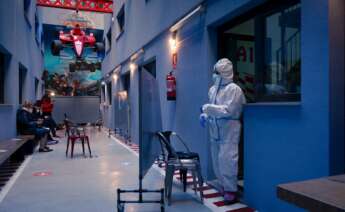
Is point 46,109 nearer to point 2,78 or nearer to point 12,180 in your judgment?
point 2,78

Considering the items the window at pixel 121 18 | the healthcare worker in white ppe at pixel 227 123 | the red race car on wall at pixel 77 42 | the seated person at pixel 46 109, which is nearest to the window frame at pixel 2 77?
the seated person at pixel 46 109

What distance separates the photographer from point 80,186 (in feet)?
14.0

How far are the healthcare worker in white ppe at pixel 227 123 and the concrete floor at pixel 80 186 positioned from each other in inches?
16.8

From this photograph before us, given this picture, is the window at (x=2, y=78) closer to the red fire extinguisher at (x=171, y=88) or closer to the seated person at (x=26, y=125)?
the seated person at (x=26, y=125)

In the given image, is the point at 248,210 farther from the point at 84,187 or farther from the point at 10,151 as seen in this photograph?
the point at 10,151

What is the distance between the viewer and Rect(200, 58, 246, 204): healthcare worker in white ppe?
3295mm

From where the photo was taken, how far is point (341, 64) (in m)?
2.30

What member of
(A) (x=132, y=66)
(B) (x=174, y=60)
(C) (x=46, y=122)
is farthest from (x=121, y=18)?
(B) (x=174, y=60)

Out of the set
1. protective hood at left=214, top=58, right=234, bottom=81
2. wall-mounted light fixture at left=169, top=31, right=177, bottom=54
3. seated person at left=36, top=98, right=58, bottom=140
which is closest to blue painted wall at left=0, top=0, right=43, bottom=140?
seated person at left=36, top=98, right=58, bottom=140

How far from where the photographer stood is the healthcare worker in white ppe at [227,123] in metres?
3.29

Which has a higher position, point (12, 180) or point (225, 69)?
point (225, 69)

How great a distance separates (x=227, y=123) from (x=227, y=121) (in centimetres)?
2

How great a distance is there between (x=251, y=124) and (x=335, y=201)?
2.23 meters

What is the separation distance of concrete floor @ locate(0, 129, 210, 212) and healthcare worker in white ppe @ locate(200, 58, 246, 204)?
43 centimetres
